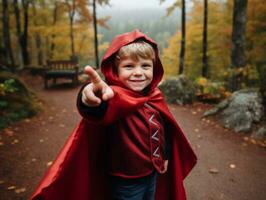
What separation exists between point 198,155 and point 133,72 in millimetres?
3841

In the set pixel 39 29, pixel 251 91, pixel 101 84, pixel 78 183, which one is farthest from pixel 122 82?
pixel 39 29

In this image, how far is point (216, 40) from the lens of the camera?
18.8m

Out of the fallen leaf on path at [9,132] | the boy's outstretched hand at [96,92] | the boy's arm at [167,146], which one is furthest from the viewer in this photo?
the fallen leaf on path at [9,132]

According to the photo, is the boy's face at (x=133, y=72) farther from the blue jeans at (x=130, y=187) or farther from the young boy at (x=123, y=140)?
the blue jeans at (x=130, y=187)

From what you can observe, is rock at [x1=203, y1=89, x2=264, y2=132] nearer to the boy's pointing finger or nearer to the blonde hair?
the blonde hair

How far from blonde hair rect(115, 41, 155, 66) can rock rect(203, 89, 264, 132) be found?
5.11 metres

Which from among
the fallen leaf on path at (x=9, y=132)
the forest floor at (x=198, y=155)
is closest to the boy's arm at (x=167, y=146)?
the forest floor at (x=198, y=155)

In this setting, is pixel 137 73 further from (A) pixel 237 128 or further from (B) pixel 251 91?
(B) pixel 251 91

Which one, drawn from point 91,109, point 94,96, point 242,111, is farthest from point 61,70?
point 94,96

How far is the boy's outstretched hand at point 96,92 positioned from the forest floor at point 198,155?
113 inches

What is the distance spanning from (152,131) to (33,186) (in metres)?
2.85

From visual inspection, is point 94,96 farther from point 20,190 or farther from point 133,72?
point 20,190

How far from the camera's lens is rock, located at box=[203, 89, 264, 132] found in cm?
618

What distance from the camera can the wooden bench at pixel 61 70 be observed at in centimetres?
1254
